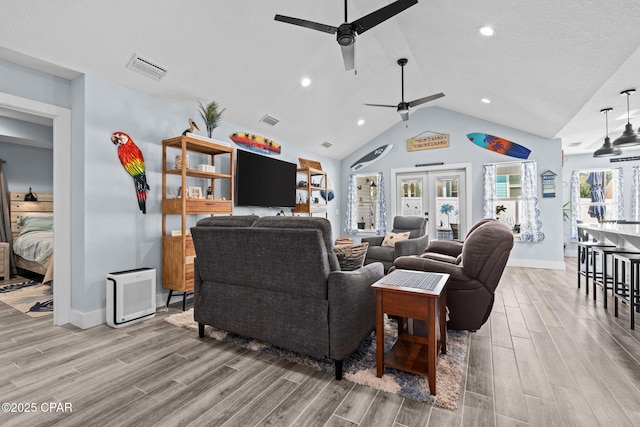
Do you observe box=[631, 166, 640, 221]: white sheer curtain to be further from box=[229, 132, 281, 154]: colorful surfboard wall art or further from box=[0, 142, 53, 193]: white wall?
box=[0, 142, 53, 193]: white wall

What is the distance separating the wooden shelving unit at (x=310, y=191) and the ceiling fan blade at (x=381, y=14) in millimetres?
3604

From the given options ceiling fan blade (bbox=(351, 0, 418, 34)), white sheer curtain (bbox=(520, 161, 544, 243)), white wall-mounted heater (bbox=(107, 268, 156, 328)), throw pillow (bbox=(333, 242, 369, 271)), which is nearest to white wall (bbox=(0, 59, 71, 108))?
white wall-mounted heater (bbox=(107, 268, 156, 328))

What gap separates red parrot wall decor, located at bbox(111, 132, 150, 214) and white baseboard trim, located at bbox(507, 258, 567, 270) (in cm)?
657

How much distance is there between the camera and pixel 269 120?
16.0 feet

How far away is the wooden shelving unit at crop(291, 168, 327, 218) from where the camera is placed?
592 cm

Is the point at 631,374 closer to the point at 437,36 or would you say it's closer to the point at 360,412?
the point at 360,412

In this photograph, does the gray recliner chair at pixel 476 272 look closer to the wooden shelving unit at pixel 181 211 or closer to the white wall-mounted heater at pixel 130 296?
the wooden shelving unit at pixel 181 211

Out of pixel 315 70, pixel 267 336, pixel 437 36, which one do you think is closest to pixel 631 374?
pixel 267 336

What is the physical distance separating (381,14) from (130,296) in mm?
3394

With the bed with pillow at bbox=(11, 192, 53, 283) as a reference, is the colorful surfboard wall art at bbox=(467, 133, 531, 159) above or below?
above

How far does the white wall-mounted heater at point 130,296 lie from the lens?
2.82m

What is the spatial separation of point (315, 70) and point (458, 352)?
12.4 feet

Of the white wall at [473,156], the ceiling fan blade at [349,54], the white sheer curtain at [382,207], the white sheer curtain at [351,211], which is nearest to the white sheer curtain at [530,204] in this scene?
the white wall at [473,156]

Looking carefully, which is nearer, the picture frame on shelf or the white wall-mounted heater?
the white wall-mounted heater
